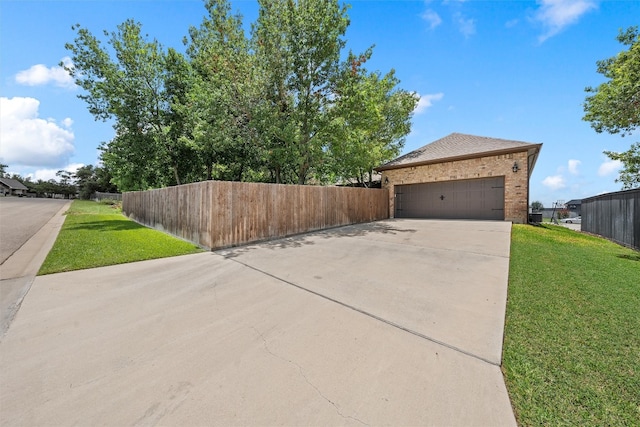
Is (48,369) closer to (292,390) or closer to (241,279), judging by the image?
(292,390)

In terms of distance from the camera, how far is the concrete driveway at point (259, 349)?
1.63 meters

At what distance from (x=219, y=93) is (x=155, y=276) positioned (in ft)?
27.5

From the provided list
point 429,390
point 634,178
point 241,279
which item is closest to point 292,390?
point 429,390

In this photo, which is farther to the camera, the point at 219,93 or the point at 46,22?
the point at 219,93

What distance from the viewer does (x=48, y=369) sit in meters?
2.01

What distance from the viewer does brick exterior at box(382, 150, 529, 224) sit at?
10.6 meters

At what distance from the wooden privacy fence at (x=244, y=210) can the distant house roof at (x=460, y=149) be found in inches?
167

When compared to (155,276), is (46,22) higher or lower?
higher

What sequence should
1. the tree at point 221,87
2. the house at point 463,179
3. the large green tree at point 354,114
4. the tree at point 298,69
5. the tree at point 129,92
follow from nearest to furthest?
the tree at point 298,69, the large green tree at point 354,114, the tree at point 221,87, the house at point 463,179, the tree at point 129,92

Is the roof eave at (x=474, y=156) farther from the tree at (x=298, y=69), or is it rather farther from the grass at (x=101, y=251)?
the grass at (x=101, y=251)

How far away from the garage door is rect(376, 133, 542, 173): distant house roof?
1.27 metres

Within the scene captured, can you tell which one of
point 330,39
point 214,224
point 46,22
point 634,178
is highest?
point 330,39

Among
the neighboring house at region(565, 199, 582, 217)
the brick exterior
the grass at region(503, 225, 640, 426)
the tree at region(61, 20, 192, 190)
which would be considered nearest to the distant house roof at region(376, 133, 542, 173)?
the brick exterior

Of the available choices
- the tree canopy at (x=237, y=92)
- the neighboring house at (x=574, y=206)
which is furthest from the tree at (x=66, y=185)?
the neighboring house at (x=574, y=206)
